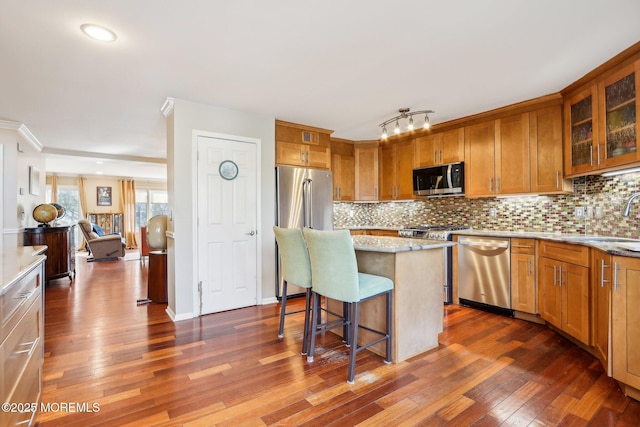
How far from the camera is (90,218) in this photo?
966 centimetres

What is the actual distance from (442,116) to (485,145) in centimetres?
64

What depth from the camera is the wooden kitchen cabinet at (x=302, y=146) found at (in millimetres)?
4148

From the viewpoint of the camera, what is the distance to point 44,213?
5176mm

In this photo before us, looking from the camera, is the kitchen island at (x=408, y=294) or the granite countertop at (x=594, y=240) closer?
the granite countertop at (x=594, y=240)

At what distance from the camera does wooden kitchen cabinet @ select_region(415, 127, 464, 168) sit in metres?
4.13

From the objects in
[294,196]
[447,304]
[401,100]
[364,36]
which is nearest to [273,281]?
[294,196]

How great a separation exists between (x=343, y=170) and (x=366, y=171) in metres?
0.41

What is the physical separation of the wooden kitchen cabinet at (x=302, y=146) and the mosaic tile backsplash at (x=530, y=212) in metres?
1.10

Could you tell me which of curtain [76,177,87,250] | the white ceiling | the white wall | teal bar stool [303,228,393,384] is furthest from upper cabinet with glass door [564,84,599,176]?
curtain [76,177,87,250]

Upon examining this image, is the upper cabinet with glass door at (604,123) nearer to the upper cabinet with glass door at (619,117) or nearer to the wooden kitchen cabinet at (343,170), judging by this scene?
the upper cabinet with glass door at (619,117)

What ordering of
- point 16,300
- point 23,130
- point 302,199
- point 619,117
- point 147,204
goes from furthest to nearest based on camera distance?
point 147,204, point 23,130, point 302,199, point 619,117, point 16,300

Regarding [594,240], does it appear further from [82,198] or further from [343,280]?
[82,198]

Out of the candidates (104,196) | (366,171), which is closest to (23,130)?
(366,171)

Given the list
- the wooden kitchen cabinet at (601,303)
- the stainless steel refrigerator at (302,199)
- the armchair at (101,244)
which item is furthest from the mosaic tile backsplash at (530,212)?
the armchair at (101,244)
